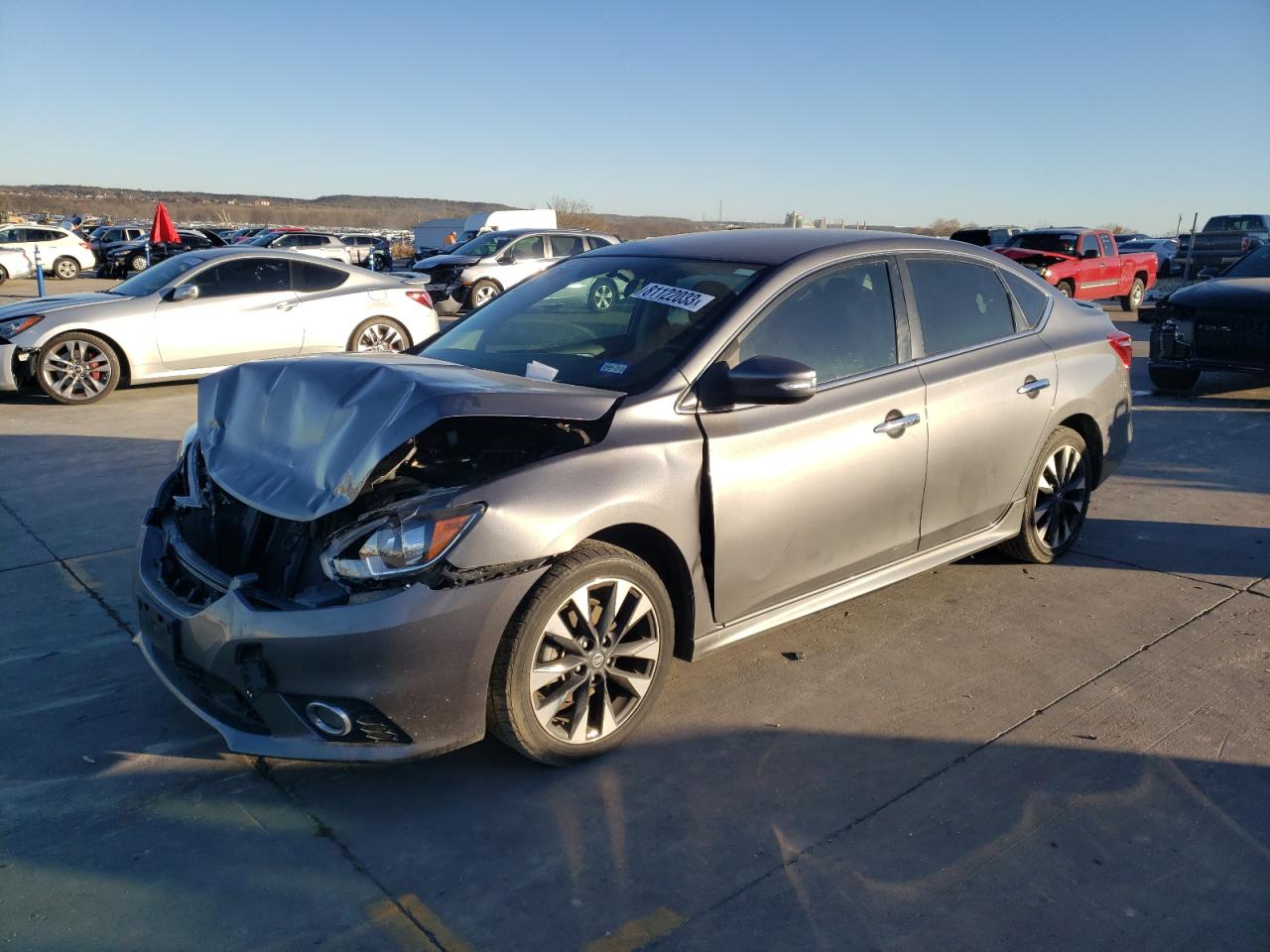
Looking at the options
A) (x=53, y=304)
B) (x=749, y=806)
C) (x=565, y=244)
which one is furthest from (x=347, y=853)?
(x=565, y=244)

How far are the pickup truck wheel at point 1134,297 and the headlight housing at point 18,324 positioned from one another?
20096 mm

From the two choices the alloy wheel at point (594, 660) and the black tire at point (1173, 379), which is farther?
the black tire at point (1173, 379)

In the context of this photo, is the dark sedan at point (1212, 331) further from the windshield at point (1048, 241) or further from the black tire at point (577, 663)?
the windshield at point (1048, 241)

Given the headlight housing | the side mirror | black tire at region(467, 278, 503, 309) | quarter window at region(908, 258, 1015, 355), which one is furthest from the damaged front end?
black tire at region(467, 278, 503, 309)

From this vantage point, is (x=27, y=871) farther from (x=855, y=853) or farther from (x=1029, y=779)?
(x=1029, y=779)

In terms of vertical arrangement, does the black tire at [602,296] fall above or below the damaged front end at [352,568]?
above

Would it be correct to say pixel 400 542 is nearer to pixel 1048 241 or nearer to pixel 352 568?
pixel 352 568

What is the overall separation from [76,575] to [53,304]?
612 centimetres

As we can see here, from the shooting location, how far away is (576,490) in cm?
327

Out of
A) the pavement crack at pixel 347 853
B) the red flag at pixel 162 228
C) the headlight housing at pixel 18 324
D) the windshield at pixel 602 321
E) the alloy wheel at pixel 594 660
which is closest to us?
the pavement crack at pixel 347 853

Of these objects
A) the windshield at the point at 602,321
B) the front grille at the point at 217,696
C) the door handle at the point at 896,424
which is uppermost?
the windshield at the point at 602,321

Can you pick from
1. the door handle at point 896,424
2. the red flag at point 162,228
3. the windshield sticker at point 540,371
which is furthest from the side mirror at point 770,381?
the red flag at point 162,228

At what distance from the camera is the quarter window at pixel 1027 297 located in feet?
16.9

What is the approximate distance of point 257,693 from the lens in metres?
3.10
